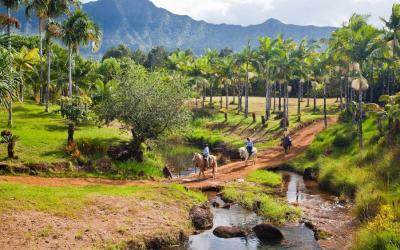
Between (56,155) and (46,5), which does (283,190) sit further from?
(46,5)

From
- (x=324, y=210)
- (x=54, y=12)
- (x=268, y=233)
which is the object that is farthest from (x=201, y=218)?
(x=54, y=12)

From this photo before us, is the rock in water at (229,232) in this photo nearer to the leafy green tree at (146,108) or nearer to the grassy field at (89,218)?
the grassy field at (89,218)

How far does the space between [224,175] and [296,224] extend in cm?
1344

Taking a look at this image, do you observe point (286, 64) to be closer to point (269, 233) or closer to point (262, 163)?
point (262, 163)

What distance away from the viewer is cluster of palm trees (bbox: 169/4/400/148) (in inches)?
1754

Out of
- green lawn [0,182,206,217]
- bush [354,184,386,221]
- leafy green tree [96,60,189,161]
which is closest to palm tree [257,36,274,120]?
Answer: leafy green tree [96,60,189,161]

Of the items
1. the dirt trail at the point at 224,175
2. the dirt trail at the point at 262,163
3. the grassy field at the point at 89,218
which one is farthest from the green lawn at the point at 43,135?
the dirt trail at the point at 262,163

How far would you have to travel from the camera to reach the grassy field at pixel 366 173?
1874 cm

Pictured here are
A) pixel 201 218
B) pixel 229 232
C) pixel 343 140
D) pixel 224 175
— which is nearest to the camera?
pixel 229 232

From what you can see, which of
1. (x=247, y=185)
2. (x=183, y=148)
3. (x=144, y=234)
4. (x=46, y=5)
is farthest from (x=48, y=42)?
(x=144, y=234)

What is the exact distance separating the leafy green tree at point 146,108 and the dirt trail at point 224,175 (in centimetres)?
481

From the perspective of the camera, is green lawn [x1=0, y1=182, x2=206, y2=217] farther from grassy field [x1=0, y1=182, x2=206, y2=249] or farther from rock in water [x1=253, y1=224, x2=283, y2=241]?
rock in water [x1=253, y1=224, x2=283, y2=241]

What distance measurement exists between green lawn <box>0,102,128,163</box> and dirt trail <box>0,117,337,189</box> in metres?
3.13

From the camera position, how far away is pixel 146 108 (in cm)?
3806
